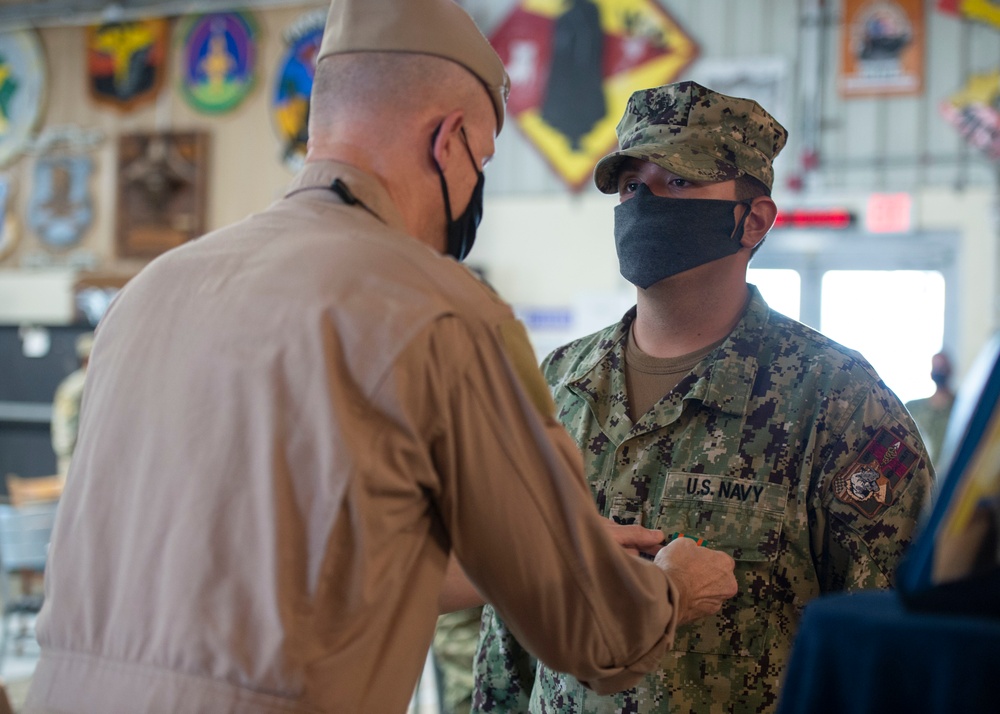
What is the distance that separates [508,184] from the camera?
8516mm

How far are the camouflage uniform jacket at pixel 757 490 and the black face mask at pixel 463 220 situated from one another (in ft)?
1.99

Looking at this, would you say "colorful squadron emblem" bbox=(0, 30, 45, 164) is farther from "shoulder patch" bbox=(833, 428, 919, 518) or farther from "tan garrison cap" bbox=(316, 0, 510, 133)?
"shoulder patch" bbox=(833, 428, 919, 518)

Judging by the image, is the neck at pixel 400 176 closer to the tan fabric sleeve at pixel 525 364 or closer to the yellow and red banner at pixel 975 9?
the tan fabric sleeve at pixel 525 364

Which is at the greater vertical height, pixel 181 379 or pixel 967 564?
pixel 181 379

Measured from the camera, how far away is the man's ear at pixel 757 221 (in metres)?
2.10

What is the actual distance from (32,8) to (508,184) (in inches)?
200

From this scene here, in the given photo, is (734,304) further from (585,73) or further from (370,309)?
(585,73)

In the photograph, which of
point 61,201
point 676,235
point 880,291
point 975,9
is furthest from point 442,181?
point 61,201

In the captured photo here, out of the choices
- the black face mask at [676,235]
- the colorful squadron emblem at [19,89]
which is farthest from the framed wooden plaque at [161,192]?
the black face mask at [676,235]

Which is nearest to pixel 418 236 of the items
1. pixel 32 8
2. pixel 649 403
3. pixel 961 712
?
pixel 649 403

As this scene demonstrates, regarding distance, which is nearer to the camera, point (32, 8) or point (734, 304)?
point (734, 304)

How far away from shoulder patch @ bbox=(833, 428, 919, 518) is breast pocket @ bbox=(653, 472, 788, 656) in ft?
0.37

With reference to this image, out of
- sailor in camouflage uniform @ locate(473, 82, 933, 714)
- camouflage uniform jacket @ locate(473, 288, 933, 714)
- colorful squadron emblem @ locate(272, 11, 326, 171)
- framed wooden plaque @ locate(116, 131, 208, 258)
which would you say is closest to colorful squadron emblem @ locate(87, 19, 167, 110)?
framed wooden plaque @ locate(116, 131, 208, 258)

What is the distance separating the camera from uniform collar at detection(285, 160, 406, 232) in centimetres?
137
